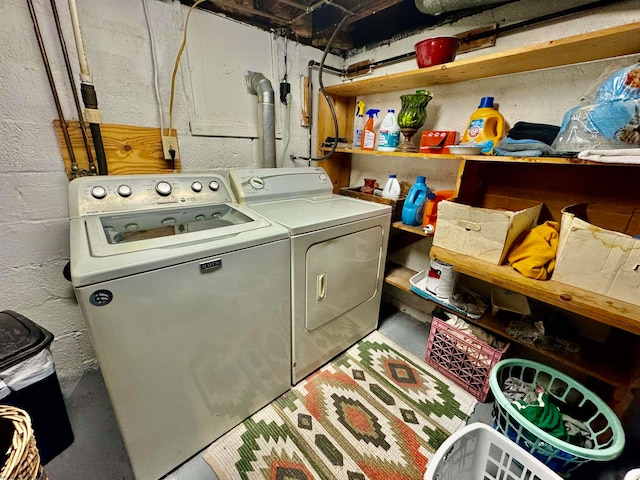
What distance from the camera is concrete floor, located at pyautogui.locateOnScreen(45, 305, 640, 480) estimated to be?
113 centimetres

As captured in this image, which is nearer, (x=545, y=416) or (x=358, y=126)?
(x=545, y=416)

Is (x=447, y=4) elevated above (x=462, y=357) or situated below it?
above

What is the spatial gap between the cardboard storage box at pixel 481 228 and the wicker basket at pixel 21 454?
5.06 ft

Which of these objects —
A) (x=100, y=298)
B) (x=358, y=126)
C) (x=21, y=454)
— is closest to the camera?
(x=21, y=454)

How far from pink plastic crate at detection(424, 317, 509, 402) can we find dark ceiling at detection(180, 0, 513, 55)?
5.79 feet

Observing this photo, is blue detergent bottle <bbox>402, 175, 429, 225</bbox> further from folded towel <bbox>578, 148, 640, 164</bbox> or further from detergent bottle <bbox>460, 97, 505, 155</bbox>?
folded towel <bbox>578, 148, 640, 164</bbox>

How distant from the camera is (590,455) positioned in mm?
930

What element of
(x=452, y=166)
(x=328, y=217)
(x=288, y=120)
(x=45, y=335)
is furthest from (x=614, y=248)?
(x=45, y=335)

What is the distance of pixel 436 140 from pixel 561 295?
0.96 metres

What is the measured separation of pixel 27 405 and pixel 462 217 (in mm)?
1994

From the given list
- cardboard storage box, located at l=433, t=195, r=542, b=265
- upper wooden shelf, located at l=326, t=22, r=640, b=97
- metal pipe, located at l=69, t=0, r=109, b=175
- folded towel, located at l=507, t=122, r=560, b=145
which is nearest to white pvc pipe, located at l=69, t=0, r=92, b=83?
metal pipe, located at l=69, t=0, r=109, b=175

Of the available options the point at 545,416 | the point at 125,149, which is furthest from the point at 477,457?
the point at 125,149

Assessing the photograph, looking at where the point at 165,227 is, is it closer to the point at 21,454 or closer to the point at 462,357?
the point at 21,454

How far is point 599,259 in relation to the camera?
0.98m
